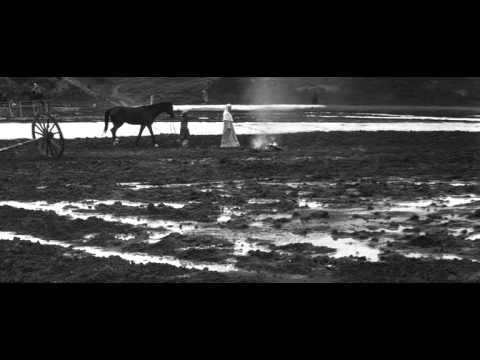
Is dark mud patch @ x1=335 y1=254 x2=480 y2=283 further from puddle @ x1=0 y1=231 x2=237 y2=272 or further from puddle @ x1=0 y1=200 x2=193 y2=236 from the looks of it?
puddle @ x1=0 y1=200 x2=193 y2=236

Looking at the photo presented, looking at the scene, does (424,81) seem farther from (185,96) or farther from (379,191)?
(379,191)

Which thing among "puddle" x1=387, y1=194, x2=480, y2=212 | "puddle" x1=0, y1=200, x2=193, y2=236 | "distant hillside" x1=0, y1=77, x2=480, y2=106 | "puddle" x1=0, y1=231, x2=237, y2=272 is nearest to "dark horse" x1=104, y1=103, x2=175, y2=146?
"puddle" x1=0, y1=200, x2=193, y2=236

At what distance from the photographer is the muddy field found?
7.72m

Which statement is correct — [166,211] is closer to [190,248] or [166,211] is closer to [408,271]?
[190,248]

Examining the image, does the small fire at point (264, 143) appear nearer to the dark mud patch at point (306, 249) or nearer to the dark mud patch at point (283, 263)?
the dark mud patch at point (306, 249)

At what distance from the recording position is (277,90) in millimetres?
48156

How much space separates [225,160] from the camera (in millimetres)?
17047

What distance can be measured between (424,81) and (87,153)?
97.3ft

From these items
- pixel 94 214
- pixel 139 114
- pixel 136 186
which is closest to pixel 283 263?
pixel 94 214

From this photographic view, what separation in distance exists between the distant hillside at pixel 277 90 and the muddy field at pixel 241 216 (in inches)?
909

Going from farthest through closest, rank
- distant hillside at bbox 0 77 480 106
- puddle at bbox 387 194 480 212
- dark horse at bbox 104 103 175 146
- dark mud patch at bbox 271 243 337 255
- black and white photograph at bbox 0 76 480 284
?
distant hillside at bbox 0 77 480 106, dark horse at bbox 104 103 175 146, puddle at bbox 387 194 480 212, dark mud patch at bbox 271 243 337 255, black and white photograph at bbox 0 76 480 284

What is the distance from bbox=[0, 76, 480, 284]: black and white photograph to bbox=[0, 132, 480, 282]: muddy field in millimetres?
32

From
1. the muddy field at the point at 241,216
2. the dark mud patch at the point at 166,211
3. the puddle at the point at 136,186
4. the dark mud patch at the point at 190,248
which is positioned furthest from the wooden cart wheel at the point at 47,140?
the dark mud patch at the point at 190,248

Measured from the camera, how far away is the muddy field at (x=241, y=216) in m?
7.72
